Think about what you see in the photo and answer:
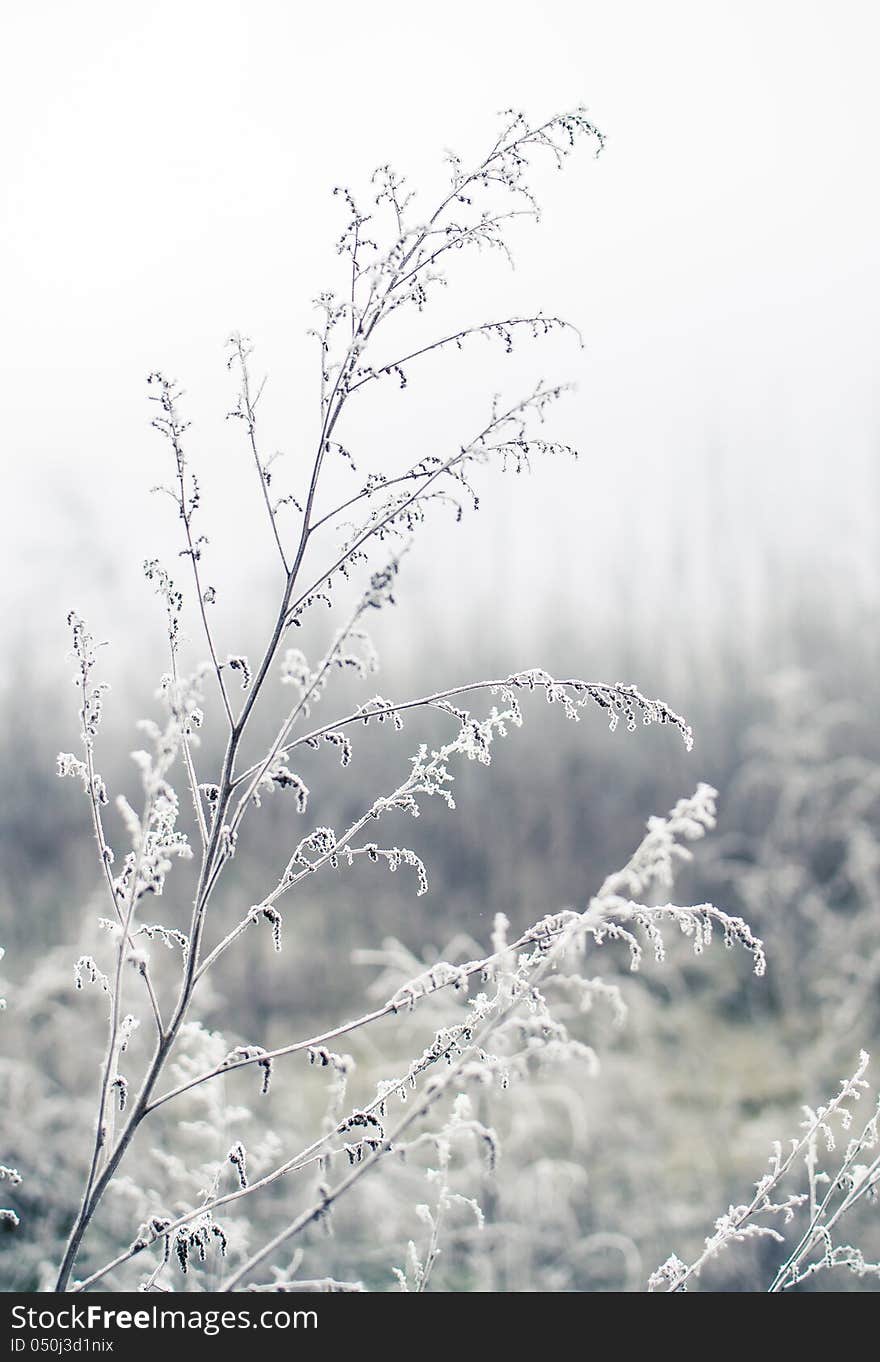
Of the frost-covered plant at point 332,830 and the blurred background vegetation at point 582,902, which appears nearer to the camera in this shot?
the frost-covered plant at point 332,830

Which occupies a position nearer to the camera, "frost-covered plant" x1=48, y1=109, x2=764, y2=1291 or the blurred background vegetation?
"frost-covered plant" x1=48, y1=109, x2=764, y2=1291

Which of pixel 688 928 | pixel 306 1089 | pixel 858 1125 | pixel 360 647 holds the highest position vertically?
pixel 360 647

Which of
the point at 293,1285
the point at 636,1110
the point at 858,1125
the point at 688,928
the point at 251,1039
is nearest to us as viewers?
the point at 293,1285

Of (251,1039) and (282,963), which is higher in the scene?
(282,963)

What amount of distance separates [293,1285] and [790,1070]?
6400 millimetres

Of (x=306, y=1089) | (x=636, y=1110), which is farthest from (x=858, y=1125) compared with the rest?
(x=306, y=1089)

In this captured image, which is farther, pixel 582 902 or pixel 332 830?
pixel 582 902

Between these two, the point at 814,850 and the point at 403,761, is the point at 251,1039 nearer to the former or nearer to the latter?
the point at 403,761

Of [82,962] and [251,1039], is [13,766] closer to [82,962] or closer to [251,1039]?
[251,1039]

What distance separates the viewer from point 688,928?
112cm
